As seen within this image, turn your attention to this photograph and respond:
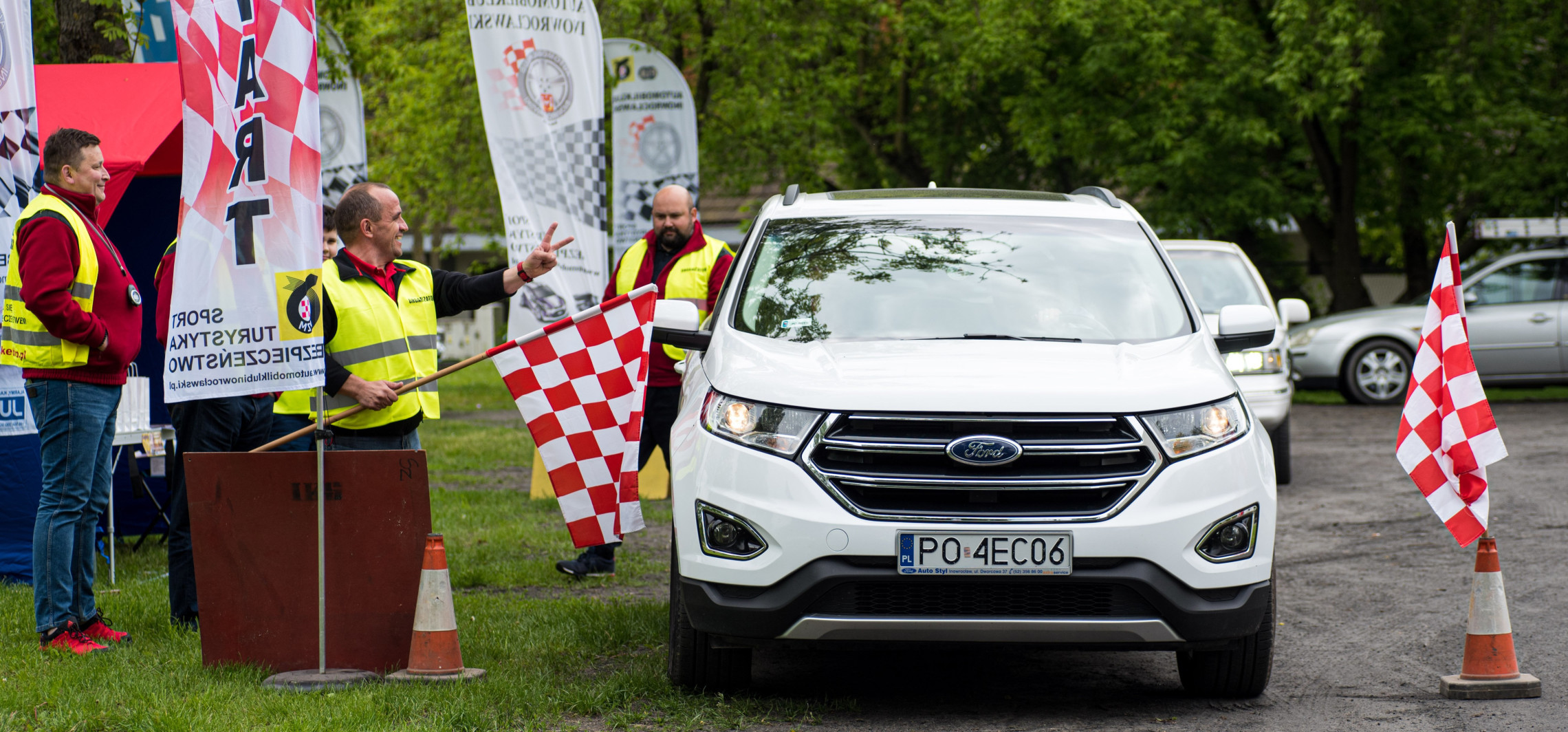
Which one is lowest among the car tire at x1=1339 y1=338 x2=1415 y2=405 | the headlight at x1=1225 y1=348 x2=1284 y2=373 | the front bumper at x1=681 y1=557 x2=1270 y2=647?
the car tire at x1=1339 y1=338 x2=1415 y2=405

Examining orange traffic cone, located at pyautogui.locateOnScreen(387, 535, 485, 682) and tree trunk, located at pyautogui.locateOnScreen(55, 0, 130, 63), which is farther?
tree trunk, located at pyautogui.locateOnScreen(55, 0, 130, 63)

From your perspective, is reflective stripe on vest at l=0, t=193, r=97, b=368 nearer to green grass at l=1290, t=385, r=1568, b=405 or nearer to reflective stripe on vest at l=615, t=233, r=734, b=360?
reflective stripe on vest at l=615, t=233, r=734, b=360

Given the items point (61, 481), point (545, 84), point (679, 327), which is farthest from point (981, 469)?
point (545, 84)

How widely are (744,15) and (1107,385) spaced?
14.0 m

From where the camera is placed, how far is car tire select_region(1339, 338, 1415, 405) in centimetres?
1694

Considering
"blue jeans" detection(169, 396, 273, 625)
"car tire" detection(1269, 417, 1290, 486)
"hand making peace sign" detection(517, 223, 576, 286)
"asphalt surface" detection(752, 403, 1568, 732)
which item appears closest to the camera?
"asphalt surface" detection(752, 403, 1568, 732)

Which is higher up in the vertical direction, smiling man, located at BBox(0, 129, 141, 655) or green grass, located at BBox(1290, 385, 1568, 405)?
smiling man, located at BBox(0, 129, 141, 655)

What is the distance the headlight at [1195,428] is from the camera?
436 cm

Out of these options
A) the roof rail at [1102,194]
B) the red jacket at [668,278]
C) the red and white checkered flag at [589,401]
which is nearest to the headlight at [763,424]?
the red and white checkered flag at [589,401]

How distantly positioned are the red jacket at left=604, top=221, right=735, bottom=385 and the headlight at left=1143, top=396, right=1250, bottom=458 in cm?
333

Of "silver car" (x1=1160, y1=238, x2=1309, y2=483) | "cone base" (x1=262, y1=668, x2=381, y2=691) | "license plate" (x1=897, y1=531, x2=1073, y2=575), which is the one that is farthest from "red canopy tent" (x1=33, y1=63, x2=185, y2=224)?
"silver car" (x1=1160, y1=238, x2=1309, y2=483)

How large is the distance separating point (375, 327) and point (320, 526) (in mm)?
832

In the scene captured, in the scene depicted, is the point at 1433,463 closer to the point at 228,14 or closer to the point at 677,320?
the point at 677,320

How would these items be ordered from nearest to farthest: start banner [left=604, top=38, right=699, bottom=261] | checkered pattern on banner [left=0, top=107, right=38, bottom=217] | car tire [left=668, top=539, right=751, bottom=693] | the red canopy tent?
1. car tire [left=668, top=539, right=751, bottom=693]
2. checkered pattern on banner [left=0, top=107, right=38, bottom=217]
3. the red canopy tent
4. start banner [left=604, top=38, right=699, bottom=261]
